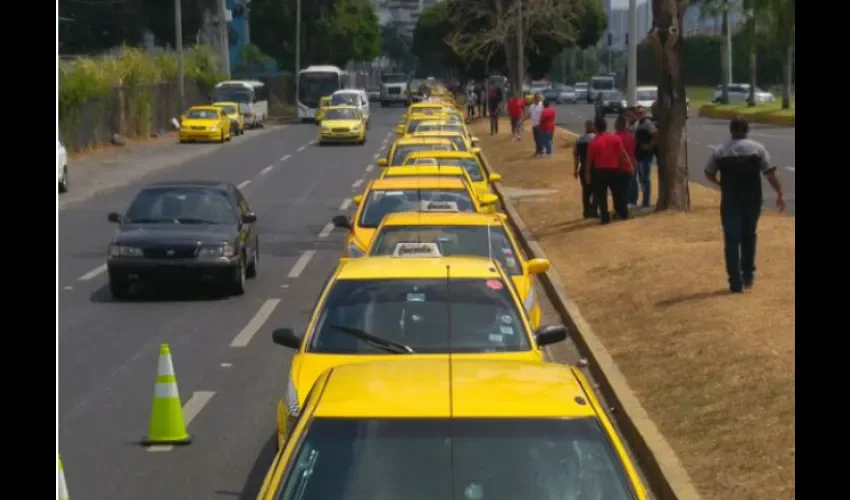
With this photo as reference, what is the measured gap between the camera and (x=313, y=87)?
7869cm

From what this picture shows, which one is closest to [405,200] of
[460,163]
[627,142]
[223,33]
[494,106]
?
[460,163]

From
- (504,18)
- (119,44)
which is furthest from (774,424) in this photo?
(119,44)

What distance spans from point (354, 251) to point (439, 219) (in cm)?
256

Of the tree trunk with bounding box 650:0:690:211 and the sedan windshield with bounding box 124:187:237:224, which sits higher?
the tree trunk with bounding box 650:0:690:211

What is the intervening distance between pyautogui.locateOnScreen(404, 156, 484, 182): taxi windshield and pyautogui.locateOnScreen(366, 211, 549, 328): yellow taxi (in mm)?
9151

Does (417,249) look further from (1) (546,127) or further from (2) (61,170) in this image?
(1) (546,127)

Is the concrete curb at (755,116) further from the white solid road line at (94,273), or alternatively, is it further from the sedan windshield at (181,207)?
the sedan windshield at (181,207)

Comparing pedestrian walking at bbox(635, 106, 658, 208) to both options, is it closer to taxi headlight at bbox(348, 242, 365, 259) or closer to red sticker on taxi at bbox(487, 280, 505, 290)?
taxi headlight at bbox(348, 242, 365, 259)

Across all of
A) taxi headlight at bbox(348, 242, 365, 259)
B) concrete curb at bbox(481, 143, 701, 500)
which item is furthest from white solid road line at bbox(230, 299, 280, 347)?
concrete curb at bbox(481, 143, 701, 500)

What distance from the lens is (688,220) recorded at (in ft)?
75.4

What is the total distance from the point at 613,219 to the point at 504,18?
1889 inches

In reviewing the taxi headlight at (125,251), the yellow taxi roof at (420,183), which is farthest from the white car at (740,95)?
the taxi headlight at (125,251)

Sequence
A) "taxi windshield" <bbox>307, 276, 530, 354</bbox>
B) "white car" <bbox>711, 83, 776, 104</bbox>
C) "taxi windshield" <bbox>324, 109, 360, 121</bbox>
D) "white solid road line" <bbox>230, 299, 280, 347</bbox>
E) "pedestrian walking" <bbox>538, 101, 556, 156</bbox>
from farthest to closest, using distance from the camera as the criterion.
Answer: "white car" <bbox>711, 83, 776, 104</bbox> < "taxi windshield" <bbox>324, 109, 360, 121</bbox> < "pedestrian walking" <bbox>538, 101, 556, 156</bbox> < "white solid road line" <bbox>230, 299, 280, 347</bbox> < "taxi windshield" <bbox>307, 276, 530, 354</bbox>

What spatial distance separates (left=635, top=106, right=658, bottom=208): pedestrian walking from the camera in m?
24.9
